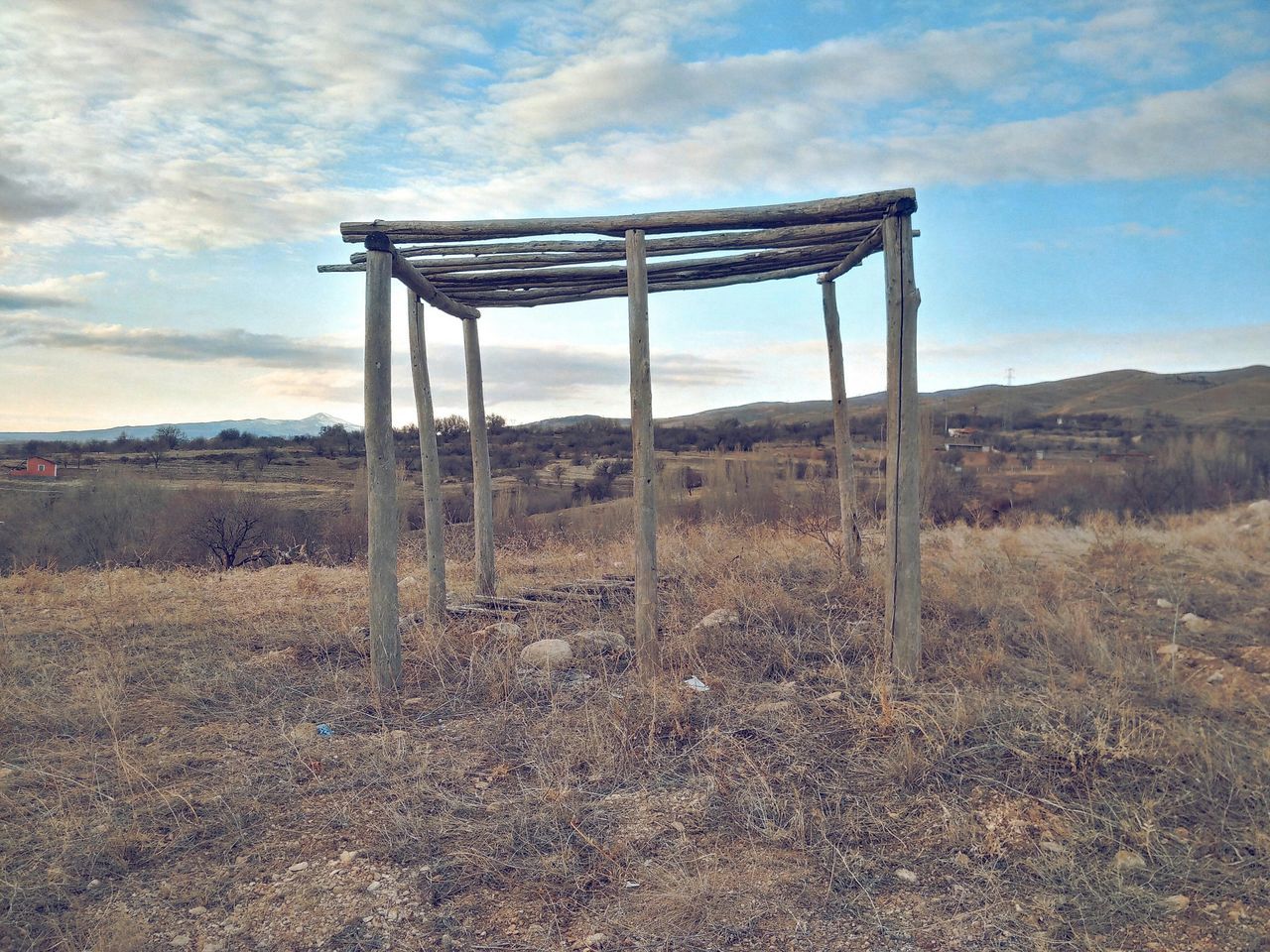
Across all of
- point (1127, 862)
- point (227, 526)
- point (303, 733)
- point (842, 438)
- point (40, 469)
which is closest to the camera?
point (1127, 862)

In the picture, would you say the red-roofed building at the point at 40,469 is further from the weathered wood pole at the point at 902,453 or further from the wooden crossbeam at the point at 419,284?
the weathered wood pole at the point at 902,453

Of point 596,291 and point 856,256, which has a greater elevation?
point 856,256

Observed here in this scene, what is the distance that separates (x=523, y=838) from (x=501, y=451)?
77.7 feet

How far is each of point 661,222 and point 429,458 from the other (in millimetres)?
3123

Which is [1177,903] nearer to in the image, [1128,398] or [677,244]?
[677,244]

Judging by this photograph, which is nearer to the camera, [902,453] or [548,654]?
[902,453]

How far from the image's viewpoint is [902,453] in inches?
207

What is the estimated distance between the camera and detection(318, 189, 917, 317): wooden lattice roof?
543cm

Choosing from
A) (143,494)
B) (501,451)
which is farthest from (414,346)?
(501,451)

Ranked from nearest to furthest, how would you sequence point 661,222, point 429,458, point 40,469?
point 661,222
point 429,458
point 40,469

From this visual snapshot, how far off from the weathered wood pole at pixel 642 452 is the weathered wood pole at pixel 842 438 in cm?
286

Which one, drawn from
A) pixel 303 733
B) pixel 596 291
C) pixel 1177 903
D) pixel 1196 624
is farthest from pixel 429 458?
pixel 1196 624

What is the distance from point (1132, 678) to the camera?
549 centimetres

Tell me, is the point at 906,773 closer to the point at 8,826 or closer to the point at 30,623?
the point at 8,826
